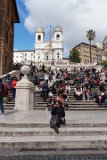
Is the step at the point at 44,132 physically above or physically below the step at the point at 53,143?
above

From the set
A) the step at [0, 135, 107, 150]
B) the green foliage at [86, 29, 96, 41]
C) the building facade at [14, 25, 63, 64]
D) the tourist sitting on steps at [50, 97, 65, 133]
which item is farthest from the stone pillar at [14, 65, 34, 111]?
the building facade at [14, 25, 63, 64]

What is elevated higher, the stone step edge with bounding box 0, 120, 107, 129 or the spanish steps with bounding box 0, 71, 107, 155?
the stone step edge with bounding box 0, 120, 107, 129

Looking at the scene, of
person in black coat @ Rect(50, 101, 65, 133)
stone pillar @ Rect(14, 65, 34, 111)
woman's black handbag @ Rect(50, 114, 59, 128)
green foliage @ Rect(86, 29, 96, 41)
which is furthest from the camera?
green foliage @ Rect(86, 29, 96, 41)

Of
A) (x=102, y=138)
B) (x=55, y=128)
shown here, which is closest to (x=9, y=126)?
(x=55, y=128)

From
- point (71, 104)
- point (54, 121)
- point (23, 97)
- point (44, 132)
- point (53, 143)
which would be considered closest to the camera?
point (53, 143)

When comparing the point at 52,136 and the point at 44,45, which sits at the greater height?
the point at 44,45

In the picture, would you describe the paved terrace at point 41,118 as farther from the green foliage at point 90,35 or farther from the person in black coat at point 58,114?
the green foliage at point 90,35

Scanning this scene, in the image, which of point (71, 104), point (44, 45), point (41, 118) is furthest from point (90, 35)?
point (41, 118)

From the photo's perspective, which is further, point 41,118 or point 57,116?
point 41,118

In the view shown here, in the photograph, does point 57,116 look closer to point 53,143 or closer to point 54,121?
point 54,121

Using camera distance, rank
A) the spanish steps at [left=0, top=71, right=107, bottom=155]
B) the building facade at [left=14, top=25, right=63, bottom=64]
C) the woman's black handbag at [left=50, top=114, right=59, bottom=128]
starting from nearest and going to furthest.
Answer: the spanish steps at [left=0, top=71, right=107, bottom=155], the woman's black handbag at [left=50, top=114, right=59, bottom=128], the building facade at [left=14, top=25, right=63, bottom=64]

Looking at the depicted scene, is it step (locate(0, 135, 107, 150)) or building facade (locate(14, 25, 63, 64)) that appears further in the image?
building facade (locate(14, 25, 63, 64))

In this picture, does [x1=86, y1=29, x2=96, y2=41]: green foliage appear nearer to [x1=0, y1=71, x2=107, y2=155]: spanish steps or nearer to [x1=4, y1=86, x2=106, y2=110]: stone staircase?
[x1=4, y1=86, x2=106, y2=110]: stone staircase

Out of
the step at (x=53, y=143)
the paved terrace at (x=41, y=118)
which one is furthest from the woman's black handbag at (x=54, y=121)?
the step at (x=53, y=143)
